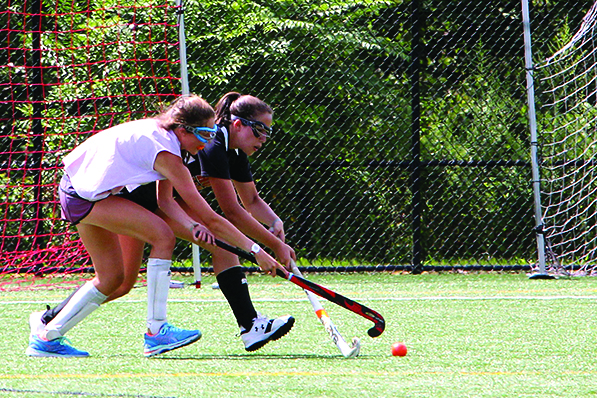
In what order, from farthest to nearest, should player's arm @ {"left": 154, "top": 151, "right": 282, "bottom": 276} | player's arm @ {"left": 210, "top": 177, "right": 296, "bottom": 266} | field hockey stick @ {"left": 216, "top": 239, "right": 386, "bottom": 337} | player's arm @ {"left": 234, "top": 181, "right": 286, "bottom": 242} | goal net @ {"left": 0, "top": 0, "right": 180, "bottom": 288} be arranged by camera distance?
goal net @ {"left": 0, "top": 0, "right": 180, "bottom": 288}
player's arm @ {"left": 234, "top": 181, "right": 286, "bottom": 242}
player's arm @ {"left": 210, "top": 177, "right": 296, "bottom": 266}
field hockey stick @ {"left": 216, "top": 239, "right": 386, "bottom": 337}
player's arm @ {"left": 154, "top": 151, "right": 282, "bottom": 276}

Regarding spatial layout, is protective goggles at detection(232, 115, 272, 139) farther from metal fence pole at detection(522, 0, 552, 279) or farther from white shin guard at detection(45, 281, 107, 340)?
metal fence pole at detection(522, 0, 552, 279)

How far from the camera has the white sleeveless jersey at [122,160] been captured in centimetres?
363

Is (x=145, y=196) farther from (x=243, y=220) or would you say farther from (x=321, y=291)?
(x=321, y=291)

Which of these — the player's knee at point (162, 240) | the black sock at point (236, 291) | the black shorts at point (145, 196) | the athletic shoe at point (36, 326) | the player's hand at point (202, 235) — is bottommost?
the athletic shoe at point (36, 326)

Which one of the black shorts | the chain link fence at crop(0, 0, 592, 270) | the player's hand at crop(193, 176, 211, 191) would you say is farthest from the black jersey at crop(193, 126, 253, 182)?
the chain link fence at crop(0, 0, 592, 270)

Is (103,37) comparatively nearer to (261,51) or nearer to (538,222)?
(261,51)

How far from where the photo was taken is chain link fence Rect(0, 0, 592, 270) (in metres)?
7.58

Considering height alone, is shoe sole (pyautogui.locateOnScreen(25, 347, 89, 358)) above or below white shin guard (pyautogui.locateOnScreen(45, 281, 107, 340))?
below

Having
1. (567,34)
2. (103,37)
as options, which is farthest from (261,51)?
(567,34)

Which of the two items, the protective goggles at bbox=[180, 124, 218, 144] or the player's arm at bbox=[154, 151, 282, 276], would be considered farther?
the protective goggles at bbox=[180, 124, 218, 144]

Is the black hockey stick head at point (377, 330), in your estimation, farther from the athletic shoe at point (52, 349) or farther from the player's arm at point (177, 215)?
the athletic shoe at point (52, 349)

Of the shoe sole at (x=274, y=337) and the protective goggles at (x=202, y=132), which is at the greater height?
the protective goggles at (x=202, y=132)

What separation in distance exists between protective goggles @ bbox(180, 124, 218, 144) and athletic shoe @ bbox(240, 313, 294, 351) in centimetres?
87

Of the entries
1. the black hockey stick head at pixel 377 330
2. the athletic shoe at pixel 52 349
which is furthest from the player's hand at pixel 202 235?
the black hockey stick head at pixel 377 330
